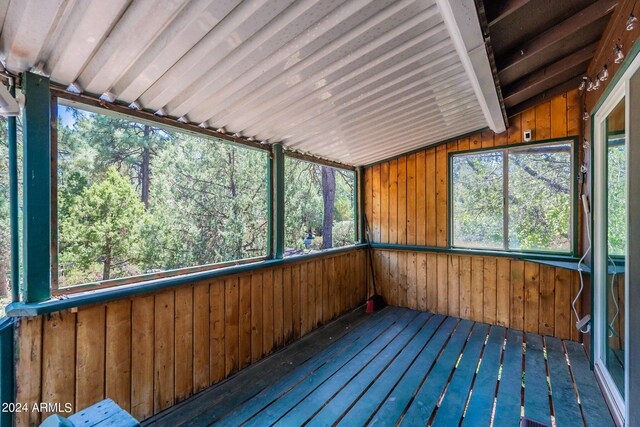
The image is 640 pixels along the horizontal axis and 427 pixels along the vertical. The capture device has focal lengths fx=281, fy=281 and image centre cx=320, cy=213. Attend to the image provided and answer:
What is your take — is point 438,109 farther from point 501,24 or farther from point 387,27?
point 387,27

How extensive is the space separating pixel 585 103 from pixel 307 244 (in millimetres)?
3304

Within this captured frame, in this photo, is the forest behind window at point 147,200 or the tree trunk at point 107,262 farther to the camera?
the tree trunk at point 107,262

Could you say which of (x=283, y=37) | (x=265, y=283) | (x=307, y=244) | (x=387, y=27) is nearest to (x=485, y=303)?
(x=307, y=244)

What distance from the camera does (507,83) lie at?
9.00 feet

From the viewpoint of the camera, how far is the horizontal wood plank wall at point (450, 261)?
3.12 m

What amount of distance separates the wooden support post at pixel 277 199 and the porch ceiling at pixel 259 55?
46 cm

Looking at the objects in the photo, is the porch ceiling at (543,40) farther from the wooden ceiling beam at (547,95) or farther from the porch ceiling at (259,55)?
the porch ceiling at (259,55)

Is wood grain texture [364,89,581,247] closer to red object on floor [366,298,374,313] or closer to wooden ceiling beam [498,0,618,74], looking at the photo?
red object on floor [366,298,374,313]

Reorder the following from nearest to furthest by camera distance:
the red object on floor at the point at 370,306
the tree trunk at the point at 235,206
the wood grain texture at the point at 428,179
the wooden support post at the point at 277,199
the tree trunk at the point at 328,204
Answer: the wooden support post at the point at 277,199 → the wood grain texture at the point at 428,179 → the red object on floor at the point at 370,306 → the tree trunk at the point at 235,206 → the tree trunk at the point at 328,204

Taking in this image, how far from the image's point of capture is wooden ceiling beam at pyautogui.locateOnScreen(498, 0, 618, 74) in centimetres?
187

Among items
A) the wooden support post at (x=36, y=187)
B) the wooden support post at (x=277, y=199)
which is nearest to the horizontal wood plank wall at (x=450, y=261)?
the wooden support post at (x=277, y=199)

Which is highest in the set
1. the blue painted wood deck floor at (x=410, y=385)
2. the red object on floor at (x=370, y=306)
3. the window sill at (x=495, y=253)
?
the window sill at (x=495, y=253)

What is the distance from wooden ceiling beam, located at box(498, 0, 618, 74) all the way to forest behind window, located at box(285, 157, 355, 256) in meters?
4.22

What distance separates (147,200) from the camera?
15.9 feet
